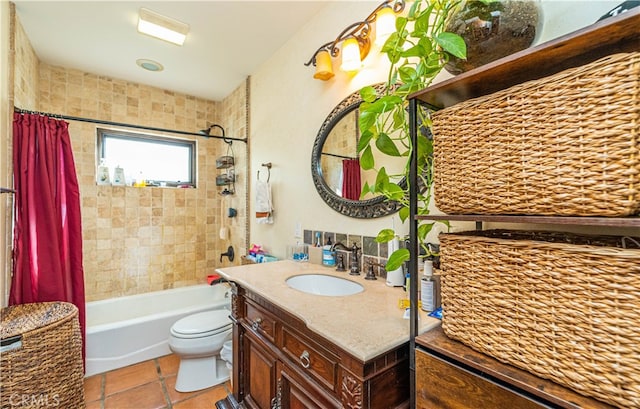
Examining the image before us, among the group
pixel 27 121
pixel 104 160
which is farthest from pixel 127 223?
pixel 27 121

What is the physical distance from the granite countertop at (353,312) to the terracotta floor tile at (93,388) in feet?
4.76

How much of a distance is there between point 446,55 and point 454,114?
20 centimetres

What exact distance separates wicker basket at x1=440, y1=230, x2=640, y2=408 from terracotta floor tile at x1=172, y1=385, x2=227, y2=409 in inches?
71.1

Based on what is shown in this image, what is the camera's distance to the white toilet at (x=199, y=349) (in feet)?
6.29

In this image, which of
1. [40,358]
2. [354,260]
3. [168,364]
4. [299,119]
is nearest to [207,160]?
[299,119]

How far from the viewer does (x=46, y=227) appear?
1.98 meters

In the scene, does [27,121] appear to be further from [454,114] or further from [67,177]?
[454,114]

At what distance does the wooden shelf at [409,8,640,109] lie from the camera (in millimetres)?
513

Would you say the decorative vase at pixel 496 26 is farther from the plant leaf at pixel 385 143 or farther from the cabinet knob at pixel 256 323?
the cabinet knob at pixel 256 323

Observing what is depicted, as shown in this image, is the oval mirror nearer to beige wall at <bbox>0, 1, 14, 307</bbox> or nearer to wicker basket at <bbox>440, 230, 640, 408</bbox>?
wicker basket at <bbox>440, 230, 640, 408</bbox>

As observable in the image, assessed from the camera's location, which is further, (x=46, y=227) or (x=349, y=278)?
(x=46, y=227)

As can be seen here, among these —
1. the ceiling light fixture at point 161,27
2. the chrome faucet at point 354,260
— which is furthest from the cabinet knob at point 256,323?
the ceiling light fixture at point 161,27

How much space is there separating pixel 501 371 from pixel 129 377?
259 centimetres

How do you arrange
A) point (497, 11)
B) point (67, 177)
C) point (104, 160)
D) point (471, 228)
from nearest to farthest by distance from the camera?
1. point (497, 11)
2. point (471, 228)
3. point (67, 177)
4. point (104, 160)
